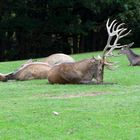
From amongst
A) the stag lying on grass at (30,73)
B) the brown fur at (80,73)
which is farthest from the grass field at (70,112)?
the stag lying on grass at (30,73)

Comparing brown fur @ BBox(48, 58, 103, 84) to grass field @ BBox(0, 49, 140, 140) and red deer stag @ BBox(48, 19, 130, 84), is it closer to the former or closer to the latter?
red deer stag @ BBox(48, 19, 130, 84)

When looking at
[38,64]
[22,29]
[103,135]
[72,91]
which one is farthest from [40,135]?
[22,29]

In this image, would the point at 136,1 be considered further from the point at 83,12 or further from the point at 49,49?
the point at 49,49

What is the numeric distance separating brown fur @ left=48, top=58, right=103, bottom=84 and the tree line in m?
18.9

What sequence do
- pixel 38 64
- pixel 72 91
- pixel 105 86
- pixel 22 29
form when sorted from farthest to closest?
1. pixel 22 29
2. pixel 38 64
3. pixel 105 86
4. pixel 72 91

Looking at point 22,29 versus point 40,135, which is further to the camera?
point 22,29

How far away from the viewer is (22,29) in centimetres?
3359

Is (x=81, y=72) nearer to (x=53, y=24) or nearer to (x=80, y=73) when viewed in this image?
(x=80, y=73)

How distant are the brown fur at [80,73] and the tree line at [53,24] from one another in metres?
18.9

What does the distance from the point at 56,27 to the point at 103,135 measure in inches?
1030

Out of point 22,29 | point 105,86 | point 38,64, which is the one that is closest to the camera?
point 105,86

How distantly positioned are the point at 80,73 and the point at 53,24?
20.1 m

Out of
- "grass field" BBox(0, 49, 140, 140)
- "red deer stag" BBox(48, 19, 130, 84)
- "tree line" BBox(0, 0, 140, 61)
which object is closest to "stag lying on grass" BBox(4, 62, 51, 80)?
"red deer stag" BBox(48, 19, 130, 84)

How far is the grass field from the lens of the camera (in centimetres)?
792
